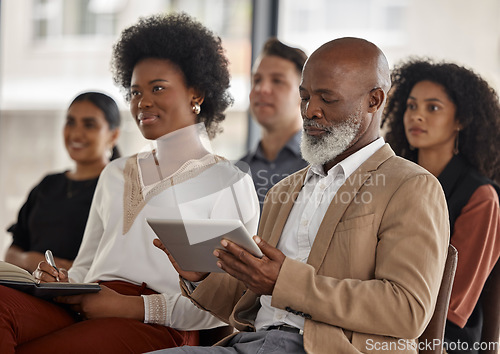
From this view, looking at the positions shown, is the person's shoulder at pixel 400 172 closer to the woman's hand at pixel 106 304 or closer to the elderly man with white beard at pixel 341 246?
the elderly man with white beard at pixel 341 246

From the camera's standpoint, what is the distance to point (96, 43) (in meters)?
4.68

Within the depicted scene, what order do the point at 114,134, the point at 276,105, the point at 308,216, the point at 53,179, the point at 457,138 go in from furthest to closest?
1. the point at 276,105
2. the point at 114,134
3. the point at 53,179
4. the point at 457,138
5. the point at 308,216

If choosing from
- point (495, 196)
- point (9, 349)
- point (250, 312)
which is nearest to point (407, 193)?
point (250, 312)

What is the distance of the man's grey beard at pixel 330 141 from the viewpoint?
1780mm

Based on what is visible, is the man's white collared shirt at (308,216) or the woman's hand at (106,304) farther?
the woman's hand at (106,304)

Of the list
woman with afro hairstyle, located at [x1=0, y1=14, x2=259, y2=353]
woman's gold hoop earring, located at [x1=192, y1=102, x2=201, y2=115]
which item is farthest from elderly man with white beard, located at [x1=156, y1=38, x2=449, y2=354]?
woman's gold hoop earring, located at [x1=192, y1=102, x2=201, y2=115]

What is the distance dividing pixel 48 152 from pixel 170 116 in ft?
9.19

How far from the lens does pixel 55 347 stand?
186 centimetres

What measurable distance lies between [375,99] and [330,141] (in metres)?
0.18

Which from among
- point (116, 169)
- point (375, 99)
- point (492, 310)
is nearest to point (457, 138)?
point (492, 310)

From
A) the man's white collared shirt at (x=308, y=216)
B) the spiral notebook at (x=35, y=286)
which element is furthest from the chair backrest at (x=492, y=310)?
the spiral notebook at (x=35, y=286)

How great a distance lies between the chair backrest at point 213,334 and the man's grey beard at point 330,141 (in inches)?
27.2

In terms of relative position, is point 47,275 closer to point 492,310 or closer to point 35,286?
point 35,286

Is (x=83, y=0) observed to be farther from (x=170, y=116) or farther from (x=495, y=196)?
(x=495, y=196)
